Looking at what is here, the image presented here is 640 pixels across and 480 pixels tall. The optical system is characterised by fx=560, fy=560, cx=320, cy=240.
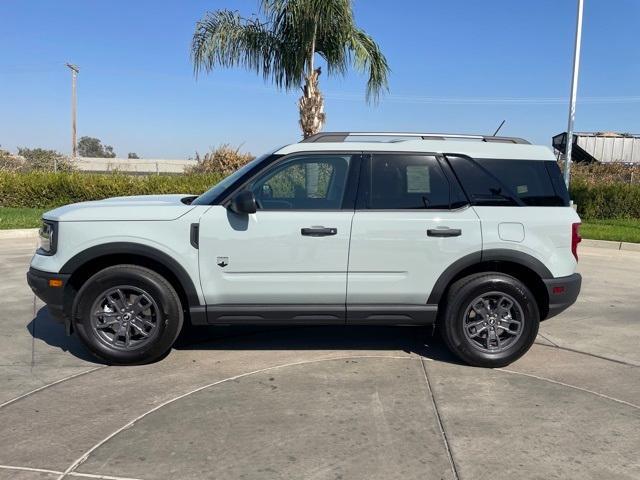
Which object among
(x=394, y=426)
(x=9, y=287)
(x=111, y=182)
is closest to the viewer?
(x=394, y=426)

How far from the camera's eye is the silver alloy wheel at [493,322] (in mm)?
4676

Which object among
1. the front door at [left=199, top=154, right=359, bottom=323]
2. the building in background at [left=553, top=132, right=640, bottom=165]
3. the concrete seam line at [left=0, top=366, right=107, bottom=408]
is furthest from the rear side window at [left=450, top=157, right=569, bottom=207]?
the building in background at [left=553, top=132, right=640, bottom=165]

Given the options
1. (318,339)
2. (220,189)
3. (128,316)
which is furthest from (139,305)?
(318,339)

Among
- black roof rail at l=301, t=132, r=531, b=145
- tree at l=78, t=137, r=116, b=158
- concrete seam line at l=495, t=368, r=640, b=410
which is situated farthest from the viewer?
tree at l=78, t=137, r=116, b=158

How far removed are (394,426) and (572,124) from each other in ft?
45.2

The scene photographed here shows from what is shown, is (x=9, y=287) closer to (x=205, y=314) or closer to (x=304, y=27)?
(x=205, y=314)

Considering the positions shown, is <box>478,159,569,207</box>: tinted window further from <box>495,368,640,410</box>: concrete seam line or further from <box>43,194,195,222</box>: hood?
<box>43,194,195,222</box>: hood

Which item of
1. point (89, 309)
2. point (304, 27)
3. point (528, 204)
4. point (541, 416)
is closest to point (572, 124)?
point (304, 27)

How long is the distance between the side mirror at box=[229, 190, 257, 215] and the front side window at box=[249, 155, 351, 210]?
0.63 ft

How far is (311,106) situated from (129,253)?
11.6 meters

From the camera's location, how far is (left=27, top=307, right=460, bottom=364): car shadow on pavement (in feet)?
17.0

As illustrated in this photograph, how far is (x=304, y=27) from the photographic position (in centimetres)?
1403

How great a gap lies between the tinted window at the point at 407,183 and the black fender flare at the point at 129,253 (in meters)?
1.64

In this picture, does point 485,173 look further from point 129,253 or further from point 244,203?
point 129,253
